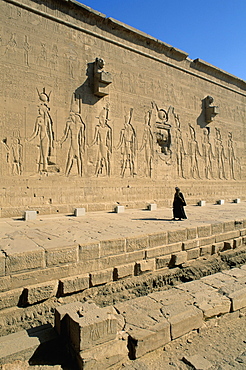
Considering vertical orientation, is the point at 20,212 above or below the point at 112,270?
above

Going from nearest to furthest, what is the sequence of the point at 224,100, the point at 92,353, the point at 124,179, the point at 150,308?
the point at 92,353 → the point at 150,308 → the point at 124,179 → the point at 224,100

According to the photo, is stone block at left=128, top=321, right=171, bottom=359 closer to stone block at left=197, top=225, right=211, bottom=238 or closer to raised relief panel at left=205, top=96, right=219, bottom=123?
stone block at left=197, top=225, right=211, bottom=238

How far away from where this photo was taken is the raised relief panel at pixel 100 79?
889 centimetres

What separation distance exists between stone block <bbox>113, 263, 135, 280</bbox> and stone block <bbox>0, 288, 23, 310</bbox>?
1.56 metres

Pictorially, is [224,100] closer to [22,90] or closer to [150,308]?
[22,90]

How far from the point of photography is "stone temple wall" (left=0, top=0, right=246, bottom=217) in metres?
7.71

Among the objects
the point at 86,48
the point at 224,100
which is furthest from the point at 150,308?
the point at 224,100

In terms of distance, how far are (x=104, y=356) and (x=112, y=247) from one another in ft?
6.47

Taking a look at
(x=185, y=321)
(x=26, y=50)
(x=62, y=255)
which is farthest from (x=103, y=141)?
(x=185, y=321)

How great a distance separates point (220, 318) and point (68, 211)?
5702mm

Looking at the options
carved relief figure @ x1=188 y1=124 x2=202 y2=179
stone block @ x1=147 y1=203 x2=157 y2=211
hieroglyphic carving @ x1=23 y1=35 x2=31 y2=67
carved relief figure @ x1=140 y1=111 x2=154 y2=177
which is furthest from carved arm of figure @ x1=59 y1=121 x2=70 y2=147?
carved relief figure @ x1=188 y1=124 x2=202 y2=179

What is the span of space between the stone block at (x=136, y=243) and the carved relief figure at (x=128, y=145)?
5093 mm

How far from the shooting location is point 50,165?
8.20 m

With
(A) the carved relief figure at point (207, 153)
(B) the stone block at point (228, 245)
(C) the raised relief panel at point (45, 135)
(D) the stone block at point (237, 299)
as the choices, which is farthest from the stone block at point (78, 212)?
(A) the carved relief figure at point (207, 153)
